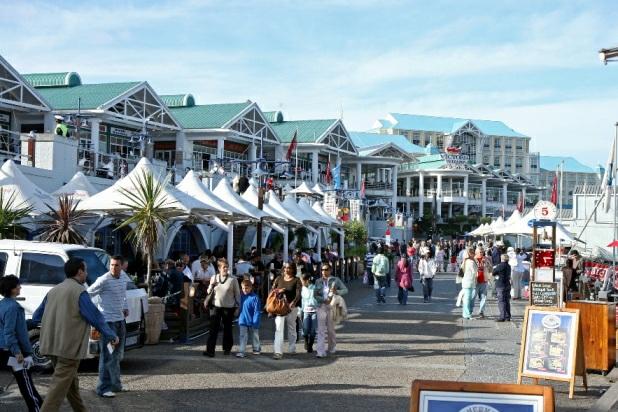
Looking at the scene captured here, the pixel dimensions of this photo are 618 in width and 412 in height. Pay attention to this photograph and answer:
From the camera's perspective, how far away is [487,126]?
4988 inches

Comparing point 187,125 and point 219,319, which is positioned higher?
point 187,125

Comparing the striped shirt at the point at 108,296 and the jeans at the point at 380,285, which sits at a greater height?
the striped shirt at the point at 108,296

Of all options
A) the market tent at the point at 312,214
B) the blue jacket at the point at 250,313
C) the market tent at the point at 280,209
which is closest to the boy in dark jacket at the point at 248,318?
the blue jacket at the point at 250,313

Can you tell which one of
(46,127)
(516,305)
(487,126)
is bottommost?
(516,305)

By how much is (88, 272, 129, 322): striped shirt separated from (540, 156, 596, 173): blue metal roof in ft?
397

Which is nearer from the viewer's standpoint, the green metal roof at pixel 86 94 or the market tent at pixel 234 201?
the market tent at pixel 234 201

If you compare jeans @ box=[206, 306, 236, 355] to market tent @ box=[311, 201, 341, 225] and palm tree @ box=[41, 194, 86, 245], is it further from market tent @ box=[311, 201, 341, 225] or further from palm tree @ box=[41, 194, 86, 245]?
market tent @ box=[311, 201, 341, 225]

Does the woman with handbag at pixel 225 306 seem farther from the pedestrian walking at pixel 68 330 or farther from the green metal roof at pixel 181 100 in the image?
the green metal roof at pixel 181 100

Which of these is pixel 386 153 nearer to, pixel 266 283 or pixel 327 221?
pixel 327 221

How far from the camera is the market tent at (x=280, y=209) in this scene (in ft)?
85.2

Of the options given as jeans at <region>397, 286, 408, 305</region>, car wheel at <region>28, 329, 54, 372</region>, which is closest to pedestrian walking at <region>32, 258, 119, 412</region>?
car wheel at <region>28, 329, 54, 372</region>

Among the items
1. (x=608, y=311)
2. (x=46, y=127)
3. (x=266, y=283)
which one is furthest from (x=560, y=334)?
(x=46, y=127)

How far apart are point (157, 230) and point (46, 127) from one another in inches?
763

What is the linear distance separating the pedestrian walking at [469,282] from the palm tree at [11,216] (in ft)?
31.6
